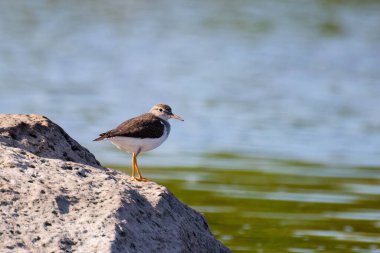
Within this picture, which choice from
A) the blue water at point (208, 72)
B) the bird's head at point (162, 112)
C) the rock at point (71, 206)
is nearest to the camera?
the rock at point (71, 206)

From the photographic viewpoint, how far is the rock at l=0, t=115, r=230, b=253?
6375 mm

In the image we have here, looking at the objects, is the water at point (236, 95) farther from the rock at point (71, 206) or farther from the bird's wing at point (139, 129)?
the rock at point (71, 206)

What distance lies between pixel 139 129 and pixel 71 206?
2.29 metres

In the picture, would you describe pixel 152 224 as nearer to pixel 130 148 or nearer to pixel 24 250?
pixel 24 250

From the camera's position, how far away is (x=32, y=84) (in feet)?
78.1

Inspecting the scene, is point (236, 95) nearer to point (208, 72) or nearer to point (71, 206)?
point (208, 72)

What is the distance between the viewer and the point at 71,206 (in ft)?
21.9

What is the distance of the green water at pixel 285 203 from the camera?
11.7m

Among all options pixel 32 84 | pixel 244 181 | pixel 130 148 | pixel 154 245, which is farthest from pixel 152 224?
pixel 32 84

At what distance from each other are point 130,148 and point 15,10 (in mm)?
28155

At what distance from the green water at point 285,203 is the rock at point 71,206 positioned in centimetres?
369

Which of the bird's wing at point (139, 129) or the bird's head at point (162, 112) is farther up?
the bird's head at point (162, 112)

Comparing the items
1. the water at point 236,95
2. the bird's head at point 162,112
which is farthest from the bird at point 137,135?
the water at point 236,95

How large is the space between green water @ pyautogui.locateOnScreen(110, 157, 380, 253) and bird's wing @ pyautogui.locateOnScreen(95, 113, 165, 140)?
2.47 metres
